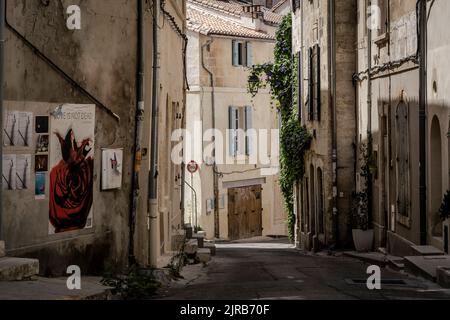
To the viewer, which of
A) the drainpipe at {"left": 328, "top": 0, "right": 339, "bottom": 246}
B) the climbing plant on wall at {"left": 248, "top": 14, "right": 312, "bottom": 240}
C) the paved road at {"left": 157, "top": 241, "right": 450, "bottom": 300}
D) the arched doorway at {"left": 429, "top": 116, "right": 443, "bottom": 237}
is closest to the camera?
the paved road at {"left": 157, "top": 241, "right": 450, "bottom": 300}

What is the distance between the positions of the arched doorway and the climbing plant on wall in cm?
1076

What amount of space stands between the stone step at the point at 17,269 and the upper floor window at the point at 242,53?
2772cm

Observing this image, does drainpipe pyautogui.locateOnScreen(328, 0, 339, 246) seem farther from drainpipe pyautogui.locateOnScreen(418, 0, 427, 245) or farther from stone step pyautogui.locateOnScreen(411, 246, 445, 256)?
stone step pyautogui.locateOnScreen(411, 246, 445, 256)

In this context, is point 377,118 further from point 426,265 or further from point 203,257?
point 426,265

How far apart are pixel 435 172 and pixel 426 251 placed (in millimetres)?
1362

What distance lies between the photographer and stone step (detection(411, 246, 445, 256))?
14.9m

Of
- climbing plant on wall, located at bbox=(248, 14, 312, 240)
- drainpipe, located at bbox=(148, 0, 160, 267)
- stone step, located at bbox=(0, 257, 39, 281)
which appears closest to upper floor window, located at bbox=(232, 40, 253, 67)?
climbing plant on wall, located at bbox=(248, 14, 312, 240)

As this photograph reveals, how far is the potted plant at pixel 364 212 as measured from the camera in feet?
68.5

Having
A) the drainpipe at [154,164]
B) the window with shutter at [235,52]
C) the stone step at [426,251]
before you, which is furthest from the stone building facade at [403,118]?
the window with shutter at [235,52]

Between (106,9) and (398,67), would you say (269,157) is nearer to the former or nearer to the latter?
(398,67)

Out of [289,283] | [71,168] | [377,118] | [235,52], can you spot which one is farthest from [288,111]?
[71,168]

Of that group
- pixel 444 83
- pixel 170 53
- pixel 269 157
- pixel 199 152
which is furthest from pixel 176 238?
pixel 269 157

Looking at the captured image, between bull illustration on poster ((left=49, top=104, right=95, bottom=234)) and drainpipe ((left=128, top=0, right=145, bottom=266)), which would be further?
drainpipe ((left=128, top=0, right=145, bottom=266))

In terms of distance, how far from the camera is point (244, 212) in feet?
126
